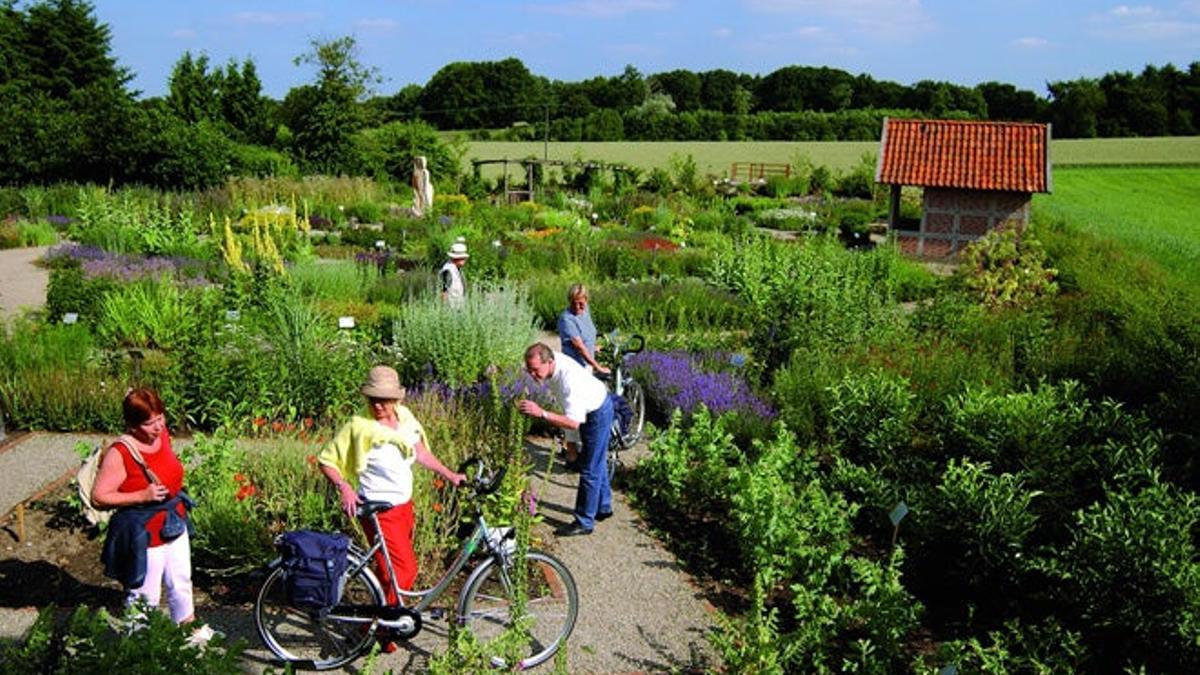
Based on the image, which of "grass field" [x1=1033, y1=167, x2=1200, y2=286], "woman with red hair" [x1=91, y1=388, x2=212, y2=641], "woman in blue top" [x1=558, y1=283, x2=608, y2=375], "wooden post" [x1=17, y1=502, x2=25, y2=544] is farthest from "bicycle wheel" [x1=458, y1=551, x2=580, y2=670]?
"grass field" [x1=1033, y1=167, x2=1200, y2=286]

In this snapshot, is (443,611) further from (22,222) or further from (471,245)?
(22,222)

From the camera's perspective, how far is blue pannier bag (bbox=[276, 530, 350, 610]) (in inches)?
178

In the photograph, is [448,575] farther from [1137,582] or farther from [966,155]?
[966,155]

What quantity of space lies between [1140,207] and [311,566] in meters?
38.2

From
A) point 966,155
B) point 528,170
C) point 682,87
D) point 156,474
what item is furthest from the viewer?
point 682,87

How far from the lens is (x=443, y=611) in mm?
5152

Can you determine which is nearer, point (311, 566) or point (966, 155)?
point (311, 566)

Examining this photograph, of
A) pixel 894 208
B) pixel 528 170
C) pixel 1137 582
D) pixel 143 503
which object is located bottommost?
pixel 1137 582

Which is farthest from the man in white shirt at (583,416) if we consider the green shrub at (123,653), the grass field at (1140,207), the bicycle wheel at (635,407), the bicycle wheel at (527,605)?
the grass field at (1140,207)

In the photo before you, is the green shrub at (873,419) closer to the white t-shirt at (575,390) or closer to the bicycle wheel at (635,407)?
the bicycle wheel at (635,407)

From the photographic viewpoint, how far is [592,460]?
645 cm

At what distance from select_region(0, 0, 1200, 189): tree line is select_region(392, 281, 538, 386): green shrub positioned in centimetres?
1920

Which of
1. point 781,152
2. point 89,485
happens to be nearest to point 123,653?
point 89,485

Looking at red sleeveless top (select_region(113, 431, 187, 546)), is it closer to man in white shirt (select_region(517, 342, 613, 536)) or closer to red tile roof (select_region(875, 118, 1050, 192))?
man in white shirt (select_region(517, 342, 613, 536))
